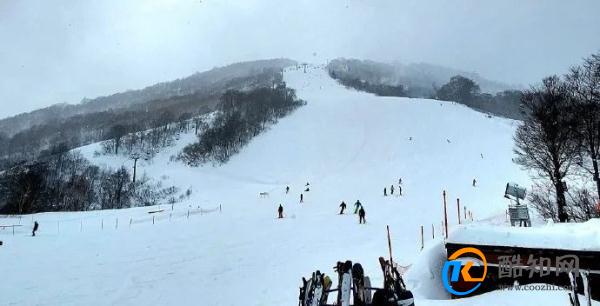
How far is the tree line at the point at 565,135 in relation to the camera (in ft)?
66.0

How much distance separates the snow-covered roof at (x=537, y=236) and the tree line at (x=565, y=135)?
11.9 m

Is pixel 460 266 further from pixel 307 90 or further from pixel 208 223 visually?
pixel 307 90

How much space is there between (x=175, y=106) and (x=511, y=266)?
165756 millimetres

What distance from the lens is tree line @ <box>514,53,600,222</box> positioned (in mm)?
20109

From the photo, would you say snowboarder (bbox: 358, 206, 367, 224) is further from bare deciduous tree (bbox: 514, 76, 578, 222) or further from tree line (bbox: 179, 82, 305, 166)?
tree line (bbox: 179, 82, 305, 166)

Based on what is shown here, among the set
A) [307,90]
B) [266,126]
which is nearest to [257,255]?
[266,126]

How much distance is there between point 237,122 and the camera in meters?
104

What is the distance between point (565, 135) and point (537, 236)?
52.4 feet

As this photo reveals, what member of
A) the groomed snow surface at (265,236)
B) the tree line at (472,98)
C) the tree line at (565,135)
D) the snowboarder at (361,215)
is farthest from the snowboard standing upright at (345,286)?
the tree line at (472,98)

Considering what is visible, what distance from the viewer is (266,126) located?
4065 inches

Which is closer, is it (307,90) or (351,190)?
(351,190)

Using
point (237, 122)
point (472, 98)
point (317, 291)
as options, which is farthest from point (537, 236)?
point (472, 98)

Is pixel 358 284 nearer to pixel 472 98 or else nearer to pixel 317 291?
pixel 317 291

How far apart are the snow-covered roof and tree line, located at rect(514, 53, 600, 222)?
11939mm
